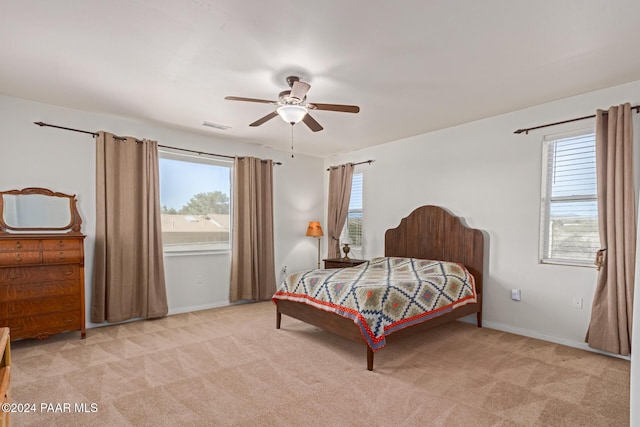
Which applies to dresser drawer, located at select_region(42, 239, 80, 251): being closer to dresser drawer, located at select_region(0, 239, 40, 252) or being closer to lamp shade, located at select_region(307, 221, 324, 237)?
dresser drawer, located at select_region(0, 239, 40, 252)

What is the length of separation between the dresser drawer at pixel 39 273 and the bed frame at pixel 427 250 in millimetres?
2169

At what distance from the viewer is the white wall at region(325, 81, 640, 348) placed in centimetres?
342

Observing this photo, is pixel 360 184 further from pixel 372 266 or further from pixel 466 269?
pixel 466 269

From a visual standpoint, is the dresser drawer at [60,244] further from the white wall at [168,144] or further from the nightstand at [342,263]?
the nightstand at [342,263]

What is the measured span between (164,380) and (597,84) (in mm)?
4522

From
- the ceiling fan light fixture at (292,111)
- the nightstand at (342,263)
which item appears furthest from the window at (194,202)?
the ceiling fan light fixture at (292,111)

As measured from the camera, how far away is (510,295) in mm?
3889

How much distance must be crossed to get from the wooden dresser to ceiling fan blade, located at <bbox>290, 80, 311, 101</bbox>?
8.90 feet

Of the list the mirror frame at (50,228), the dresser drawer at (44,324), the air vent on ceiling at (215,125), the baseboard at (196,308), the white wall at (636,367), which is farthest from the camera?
the baseboard at (196,308)

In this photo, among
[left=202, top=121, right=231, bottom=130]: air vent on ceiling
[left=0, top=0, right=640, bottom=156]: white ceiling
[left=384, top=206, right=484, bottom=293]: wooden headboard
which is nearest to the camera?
[left=0, top=0, right=640, bottom=156]: white ceiling

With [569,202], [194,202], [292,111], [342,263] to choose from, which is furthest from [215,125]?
[569,202]

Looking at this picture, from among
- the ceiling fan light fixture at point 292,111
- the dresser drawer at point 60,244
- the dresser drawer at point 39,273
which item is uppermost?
the ceiling fan light fixture at point 292,111

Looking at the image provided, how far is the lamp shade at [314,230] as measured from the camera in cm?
581

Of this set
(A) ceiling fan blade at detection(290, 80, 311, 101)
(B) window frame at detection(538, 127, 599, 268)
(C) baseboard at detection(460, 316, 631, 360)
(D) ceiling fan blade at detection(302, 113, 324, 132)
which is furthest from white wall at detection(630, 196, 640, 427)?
(B) window frame at detection(538, 127, 599, 268)
